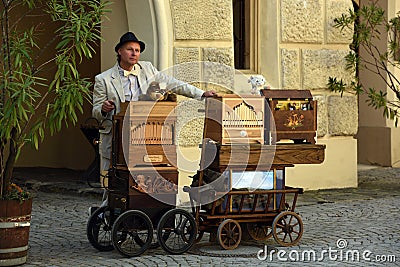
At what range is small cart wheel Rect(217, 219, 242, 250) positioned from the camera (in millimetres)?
7621

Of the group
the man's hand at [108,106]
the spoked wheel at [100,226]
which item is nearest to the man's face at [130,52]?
the man's hand at [108,106]

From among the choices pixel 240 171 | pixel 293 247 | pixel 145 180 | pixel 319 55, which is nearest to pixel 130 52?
pixel 145 180

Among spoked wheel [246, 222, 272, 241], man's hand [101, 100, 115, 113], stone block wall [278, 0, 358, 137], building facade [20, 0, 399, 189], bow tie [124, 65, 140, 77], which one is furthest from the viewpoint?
stone block wall [278, 0, 358, 137]

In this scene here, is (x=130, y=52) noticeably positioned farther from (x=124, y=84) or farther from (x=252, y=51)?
(x=252, y=51)

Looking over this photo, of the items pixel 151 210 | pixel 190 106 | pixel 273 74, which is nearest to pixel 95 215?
pixel 151 210

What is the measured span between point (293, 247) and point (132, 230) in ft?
4.50

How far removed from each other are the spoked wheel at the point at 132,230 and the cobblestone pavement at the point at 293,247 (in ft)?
0.25

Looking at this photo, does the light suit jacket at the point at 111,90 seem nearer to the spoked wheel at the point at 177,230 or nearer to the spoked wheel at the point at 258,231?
the spoked wheel at the point at 177,230

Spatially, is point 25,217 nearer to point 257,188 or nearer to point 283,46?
point 257,188

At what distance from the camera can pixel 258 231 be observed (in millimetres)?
8031

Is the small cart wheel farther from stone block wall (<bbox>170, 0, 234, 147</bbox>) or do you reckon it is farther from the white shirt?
stone block wall (<bbox>170, 0, 234, 147</bbox>)

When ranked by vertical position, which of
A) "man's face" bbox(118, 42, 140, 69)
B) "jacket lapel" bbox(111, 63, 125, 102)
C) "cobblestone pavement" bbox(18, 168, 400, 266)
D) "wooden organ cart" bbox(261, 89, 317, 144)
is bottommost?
"cobblestone pavement" bbox(18, 168, 400, 266)

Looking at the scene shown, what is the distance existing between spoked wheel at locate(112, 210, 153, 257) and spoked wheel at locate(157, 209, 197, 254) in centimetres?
10

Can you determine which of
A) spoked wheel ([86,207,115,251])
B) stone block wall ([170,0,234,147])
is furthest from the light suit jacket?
stone block wall ([170,0,234,147])
